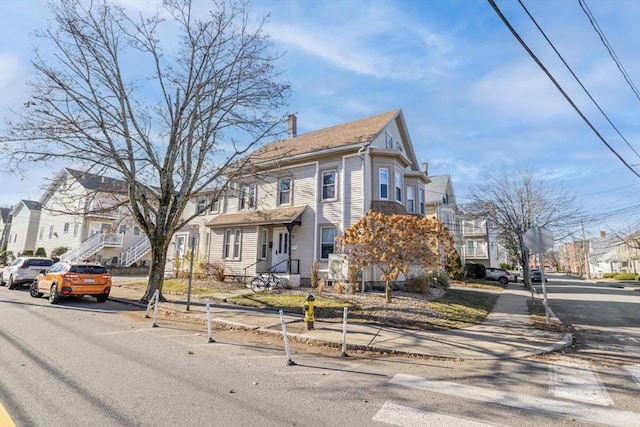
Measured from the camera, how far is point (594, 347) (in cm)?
812

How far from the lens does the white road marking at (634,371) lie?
5715 mm

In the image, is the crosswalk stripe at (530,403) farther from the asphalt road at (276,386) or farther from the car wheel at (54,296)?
the car wheel at (54,296)

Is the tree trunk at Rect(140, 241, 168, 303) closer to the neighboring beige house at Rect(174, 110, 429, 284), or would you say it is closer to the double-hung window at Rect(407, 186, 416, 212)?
the neighboring beige house at Rect(174, 110, 429, 284)

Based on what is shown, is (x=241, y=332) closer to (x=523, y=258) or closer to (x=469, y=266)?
(x=523, y=258)

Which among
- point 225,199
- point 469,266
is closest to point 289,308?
point 225,199

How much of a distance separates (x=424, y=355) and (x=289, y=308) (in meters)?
6.11

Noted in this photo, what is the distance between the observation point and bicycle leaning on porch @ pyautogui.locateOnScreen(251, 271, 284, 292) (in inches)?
638

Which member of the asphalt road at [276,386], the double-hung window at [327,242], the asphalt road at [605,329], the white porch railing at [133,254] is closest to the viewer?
the asphalt road at [276,386]

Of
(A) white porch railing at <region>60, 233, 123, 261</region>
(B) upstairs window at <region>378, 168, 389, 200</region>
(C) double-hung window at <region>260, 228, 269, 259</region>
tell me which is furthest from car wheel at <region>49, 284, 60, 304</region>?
(A) white porch railing at <region>60, 233, 123, 261</region>

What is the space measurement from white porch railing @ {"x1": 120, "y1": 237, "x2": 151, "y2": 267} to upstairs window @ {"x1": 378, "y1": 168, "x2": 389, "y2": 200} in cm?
2360

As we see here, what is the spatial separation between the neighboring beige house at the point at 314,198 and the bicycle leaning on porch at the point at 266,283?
1.17 metres

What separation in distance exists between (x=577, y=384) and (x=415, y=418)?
3298 mm

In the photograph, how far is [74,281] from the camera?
12812 millimetres

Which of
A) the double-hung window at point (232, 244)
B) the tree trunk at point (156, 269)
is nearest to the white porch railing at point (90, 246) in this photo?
the double-hung window at point (232, 244)
